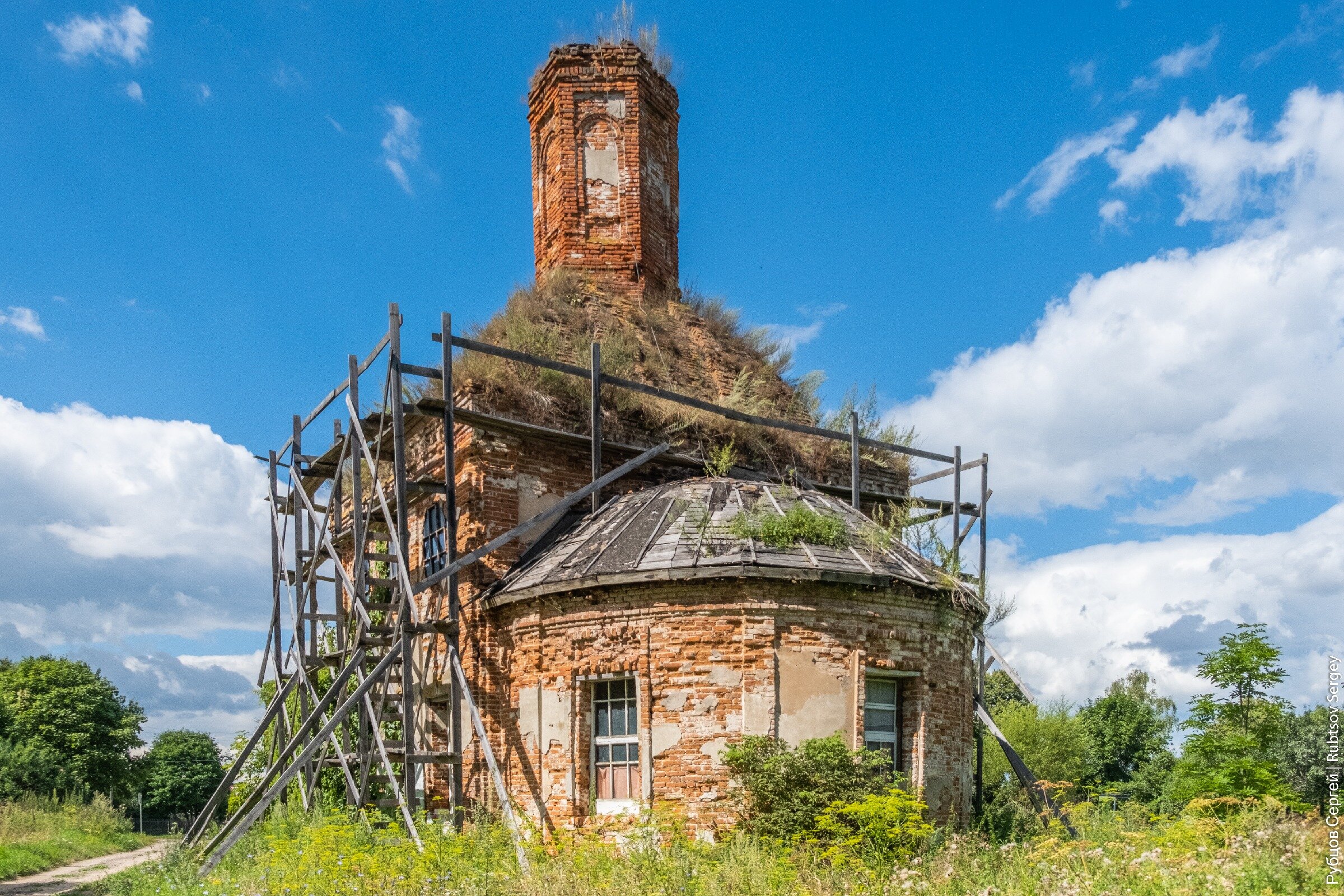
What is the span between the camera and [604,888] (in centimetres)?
849

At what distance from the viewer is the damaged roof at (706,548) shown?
1166cm

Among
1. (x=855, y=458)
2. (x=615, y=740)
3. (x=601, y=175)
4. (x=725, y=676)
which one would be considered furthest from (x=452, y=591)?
(x=601, y=175)

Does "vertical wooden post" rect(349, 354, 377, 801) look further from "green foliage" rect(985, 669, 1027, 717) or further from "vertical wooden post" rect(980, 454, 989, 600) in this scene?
"green foliage" rect(985, 669, 1027, 717)

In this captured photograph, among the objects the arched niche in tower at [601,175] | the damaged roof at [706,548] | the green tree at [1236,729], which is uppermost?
the arched niche in tower at [601,175]

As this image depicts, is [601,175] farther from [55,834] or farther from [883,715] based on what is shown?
[55,834]

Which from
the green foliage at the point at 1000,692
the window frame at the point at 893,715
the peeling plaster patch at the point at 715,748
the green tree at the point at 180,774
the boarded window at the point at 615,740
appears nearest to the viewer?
the peeling plaster patch at the point at 715,748

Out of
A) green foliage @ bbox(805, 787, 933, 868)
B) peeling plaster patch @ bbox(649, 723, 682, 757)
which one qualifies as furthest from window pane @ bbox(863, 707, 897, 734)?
peeling plaster patch @ bbox(649, 723, 682, 757)

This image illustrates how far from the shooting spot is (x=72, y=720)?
3388 cm

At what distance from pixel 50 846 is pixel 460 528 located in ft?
35.7

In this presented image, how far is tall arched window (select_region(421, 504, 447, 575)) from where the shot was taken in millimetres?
14531

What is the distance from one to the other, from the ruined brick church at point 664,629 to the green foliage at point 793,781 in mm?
258


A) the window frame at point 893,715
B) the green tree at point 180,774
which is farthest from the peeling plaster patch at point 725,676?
the green tree at point 180,774

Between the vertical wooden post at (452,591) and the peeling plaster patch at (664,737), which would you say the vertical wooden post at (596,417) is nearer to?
the vertical wooden post at (452,591)

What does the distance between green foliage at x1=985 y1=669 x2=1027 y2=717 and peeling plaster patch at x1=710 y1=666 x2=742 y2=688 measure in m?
29.7
